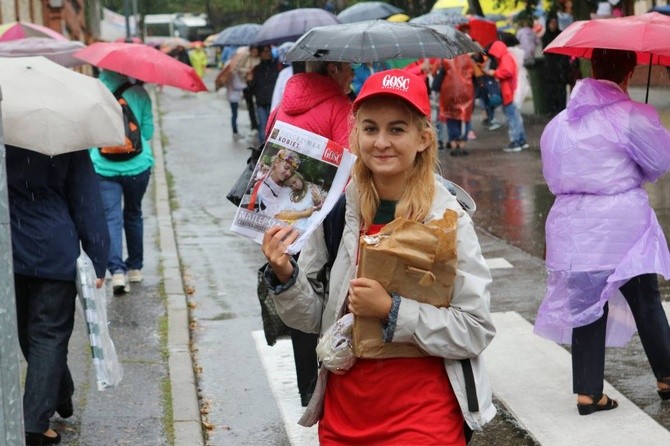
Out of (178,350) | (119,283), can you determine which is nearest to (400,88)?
(178,350)

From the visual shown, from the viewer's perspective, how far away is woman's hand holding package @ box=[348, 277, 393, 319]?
3477 mm

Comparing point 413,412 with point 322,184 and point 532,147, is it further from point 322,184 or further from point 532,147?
point 532,147

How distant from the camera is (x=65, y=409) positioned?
6688 millimetres

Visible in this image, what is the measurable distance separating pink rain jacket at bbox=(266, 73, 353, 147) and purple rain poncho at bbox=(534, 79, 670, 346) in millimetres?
1134

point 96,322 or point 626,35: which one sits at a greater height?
point 626,35

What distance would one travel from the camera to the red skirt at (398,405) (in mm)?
3578

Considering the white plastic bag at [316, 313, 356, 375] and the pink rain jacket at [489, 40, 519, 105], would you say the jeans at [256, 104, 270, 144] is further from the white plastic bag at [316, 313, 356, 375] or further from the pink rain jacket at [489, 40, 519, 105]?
the white plastic bag at [316, 313, 356, 375]

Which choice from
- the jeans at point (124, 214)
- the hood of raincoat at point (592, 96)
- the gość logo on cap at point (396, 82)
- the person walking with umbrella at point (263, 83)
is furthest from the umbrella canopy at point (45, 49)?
the person walking with umbrella at point (263, 83)

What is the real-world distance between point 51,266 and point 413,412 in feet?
9.56

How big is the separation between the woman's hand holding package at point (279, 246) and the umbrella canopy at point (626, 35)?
3.04 m

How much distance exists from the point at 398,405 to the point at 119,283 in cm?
688

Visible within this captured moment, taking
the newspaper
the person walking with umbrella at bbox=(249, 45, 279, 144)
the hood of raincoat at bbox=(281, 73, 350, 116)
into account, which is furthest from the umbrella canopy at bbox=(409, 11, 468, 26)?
the newspaper

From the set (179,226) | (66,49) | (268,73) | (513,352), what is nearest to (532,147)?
(268,73)

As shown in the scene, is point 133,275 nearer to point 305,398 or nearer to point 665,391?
point 305,398
